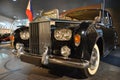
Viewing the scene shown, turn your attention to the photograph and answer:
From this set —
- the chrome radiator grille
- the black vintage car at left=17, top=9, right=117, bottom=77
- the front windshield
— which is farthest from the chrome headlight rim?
the front windshield

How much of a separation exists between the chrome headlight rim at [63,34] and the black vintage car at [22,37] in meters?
0.89

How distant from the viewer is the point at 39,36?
2539mm

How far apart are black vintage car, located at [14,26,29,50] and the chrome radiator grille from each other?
0.27 metres

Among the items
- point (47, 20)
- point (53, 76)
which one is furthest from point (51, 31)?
point (53, 76)

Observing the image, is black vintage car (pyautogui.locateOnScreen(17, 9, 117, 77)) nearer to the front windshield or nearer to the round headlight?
the round headlight

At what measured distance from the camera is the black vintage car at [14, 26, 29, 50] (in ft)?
9.58

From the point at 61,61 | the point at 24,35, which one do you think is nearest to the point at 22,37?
the point at 24,35

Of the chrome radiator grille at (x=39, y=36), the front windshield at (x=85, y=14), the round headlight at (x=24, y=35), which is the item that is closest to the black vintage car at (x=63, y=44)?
the chrome radiator grille at (x=39, y=36)

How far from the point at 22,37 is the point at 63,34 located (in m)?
1.20

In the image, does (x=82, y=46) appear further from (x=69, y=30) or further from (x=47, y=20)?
(x=47, y=20)

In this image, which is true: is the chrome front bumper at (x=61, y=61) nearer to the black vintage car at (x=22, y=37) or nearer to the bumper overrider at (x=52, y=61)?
the bumper overrider at (x=52, y=61)

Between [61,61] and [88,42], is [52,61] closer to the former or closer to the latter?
[61,61]

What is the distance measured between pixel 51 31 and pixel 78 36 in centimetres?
56

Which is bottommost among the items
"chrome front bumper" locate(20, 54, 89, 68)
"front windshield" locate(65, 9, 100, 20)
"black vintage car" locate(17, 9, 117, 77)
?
"chrome front bumper" locate(20, 54, 89, 68)
